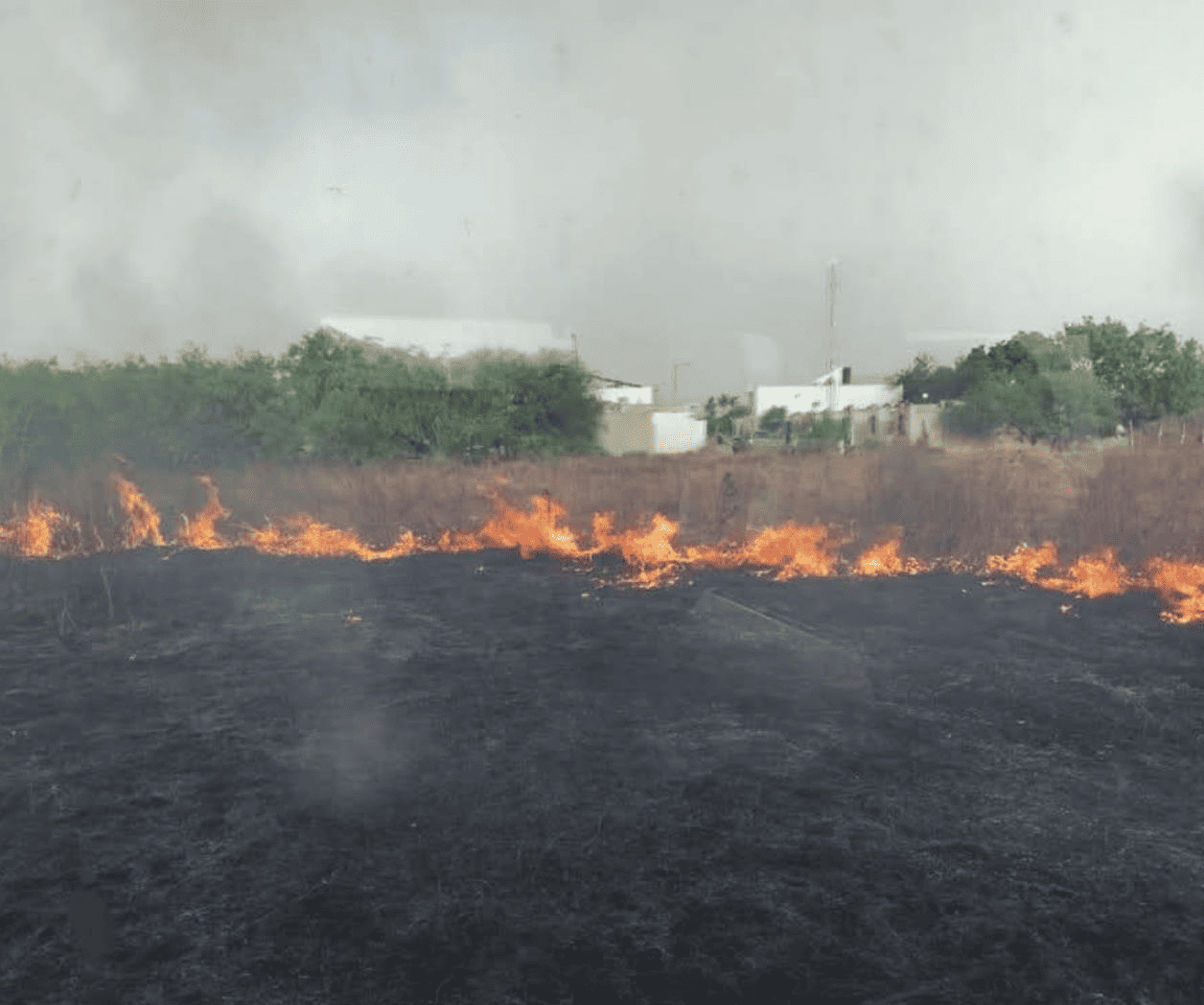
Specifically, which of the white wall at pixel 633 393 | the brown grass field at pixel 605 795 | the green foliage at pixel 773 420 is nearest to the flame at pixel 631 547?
the brown grass field at pixel 605 795

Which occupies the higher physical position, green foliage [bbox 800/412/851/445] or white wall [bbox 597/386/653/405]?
white wall [bbox 597/386/653/405]

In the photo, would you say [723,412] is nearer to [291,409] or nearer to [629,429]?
[629,429]

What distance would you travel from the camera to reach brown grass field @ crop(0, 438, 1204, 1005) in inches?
143

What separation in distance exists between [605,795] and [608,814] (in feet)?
0.89

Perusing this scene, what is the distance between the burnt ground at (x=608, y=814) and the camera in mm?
3605

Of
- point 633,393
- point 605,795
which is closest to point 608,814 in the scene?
point 605,795

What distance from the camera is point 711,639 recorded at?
930cm

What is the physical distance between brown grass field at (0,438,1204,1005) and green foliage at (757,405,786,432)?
5163 cm

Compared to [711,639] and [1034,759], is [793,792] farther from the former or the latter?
[711,639]

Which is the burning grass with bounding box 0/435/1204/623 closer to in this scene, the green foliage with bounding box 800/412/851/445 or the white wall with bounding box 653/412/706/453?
the green foliage with bounding box 800/412/851/445

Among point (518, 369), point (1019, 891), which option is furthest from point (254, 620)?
point (518, 369)

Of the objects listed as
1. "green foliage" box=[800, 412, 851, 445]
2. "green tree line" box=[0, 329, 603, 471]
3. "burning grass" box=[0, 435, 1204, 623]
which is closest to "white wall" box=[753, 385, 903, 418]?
"green foliage" box=[800, 412, 851, 445]

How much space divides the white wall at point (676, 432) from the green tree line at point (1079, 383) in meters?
14.4

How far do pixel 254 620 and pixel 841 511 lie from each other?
9599mm
